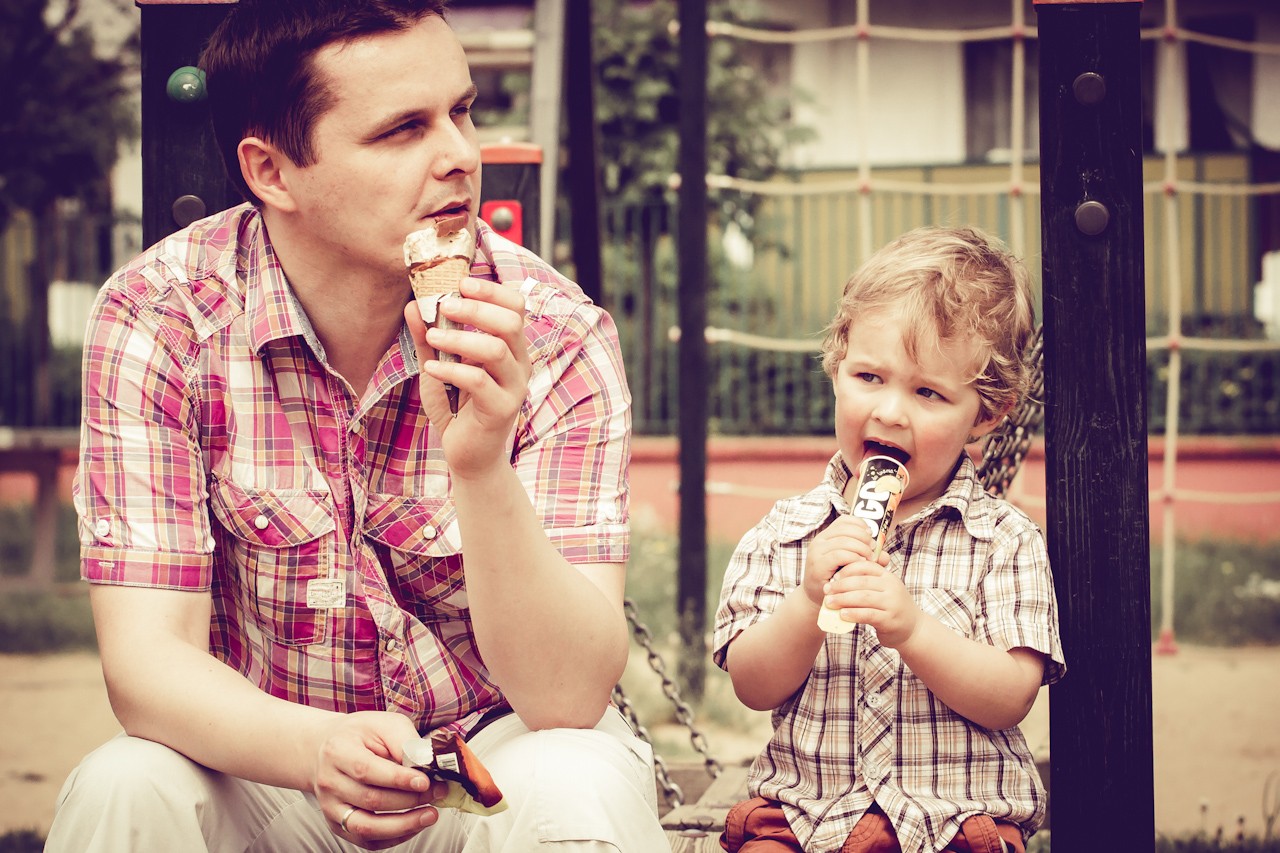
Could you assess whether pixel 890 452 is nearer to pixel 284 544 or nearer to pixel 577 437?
pixel 577 437

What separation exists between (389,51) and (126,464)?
64cm

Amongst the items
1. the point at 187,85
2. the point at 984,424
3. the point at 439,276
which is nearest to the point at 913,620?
the point at 984,424

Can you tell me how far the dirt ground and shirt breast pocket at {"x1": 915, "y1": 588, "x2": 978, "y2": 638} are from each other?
1.93m

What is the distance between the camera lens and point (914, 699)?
191cm

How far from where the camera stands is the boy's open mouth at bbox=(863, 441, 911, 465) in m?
1.92

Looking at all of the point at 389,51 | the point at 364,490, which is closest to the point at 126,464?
the point at 364,490

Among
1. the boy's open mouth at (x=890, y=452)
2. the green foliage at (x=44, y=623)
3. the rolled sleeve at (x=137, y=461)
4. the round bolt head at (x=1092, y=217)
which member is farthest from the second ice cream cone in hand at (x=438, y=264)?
the green foliage at (x=44, y=623)

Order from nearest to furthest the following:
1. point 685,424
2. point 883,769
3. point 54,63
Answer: point 883,769
point 685,424
point 54,63

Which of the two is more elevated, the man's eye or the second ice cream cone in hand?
the man's eye

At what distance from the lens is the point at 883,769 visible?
1.88 metres

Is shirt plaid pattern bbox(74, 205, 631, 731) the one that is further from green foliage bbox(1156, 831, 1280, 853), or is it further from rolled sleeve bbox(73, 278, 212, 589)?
green foliage bbox(1156, 831, 1280, 853)


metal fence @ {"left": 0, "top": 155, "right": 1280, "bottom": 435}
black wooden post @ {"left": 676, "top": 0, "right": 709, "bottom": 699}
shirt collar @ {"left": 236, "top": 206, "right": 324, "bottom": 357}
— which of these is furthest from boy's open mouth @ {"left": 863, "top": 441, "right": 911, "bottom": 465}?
metal fence @ {"left": 0, "top": 155, "right": 1280, "bottom": 435}

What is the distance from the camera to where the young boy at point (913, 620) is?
183 cm

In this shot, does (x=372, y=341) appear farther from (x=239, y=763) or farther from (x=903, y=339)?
(x=903, y=339)
